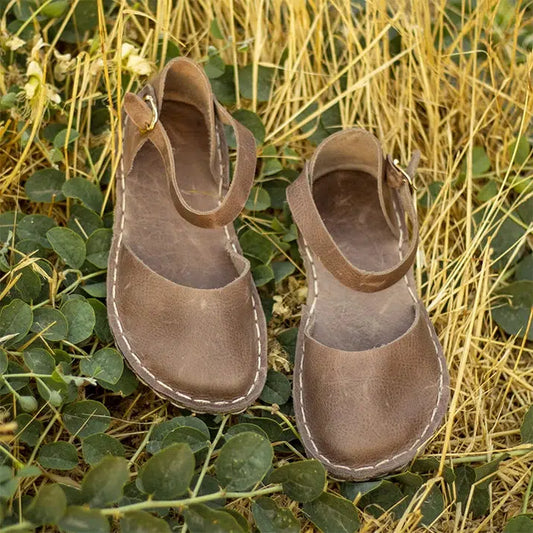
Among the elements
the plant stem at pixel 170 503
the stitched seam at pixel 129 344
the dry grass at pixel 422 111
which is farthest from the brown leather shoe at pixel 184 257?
the plant stem at pixel 170 503

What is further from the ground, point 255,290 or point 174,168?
point 174,168

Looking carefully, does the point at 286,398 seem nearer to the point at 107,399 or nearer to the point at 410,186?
the point at 107,399

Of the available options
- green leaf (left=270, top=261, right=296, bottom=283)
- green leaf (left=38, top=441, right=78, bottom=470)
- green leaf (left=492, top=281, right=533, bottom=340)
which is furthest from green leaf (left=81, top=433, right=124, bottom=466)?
Answer: green leaf (left=492, top=281, right=533, bottom=340)

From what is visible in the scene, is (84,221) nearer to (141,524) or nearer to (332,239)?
(332,239)

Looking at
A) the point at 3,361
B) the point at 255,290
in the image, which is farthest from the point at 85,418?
the point at 255,290

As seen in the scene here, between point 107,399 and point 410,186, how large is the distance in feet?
2.42

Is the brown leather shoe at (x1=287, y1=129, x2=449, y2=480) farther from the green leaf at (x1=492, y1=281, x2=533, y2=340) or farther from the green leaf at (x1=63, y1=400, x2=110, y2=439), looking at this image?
the green leaf at (x1=63, y1=400, x2=110, y2=439)

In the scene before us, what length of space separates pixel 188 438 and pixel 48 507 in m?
0.31

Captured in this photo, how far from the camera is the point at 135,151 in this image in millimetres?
1639

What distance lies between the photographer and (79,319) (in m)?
1.50

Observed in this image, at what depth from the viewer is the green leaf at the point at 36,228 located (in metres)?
1.62

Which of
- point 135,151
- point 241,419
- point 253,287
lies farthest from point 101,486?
point 135,151

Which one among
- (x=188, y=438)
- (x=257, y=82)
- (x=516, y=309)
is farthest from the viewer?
(x=257, y=82)

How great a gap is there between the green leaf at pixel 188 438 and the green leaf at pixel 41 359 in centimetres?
23
